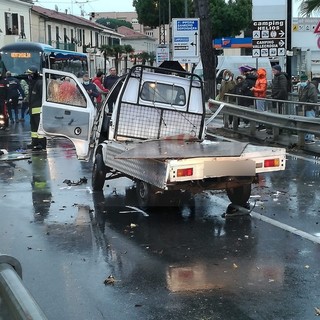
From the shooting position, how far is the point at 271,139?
14656 millimetres

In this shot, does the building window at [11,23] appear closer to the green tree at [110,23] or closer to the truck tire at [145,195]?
the truck tire at [145,195]

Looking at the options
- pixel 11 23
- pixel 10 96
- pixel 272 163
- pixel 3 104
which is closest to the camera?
pixel 272 163

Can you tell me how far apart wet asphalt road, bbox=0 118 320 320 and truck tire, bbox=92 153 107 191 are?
20 cm

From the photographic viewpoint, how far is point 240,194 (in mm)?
8008

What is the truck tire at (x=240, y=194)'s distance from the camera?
792 centimetres

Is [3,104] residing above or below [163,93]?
below

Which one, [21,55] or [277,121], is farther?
[21,55]

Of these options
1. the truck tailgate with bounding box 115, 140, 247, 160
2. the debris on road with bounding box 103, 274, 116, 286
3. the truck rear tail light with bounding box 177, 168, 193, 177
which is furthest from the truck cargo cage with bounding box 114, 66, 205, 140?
the debris on road with bounding box 103, 274, 116, 286

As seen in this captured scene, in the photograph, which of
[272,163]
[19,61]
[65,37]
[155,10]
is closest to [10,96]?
[19,61]

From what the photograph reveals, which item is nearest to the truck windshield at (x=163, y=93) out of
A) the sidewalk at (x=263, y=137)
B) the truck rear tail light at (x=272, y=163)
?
the truck rear tail light at (x=272, y=163)

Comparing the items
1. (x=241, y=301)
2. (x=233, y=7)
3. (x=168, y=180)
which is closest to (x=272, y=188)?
(x=168, y=180)

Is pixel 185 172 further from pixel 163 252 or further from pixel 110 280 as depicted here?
pixel 110 280

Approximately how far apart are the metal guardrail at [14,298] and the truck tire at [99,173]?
667 cm

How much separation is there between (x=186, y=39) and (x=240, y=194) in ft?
46.6
